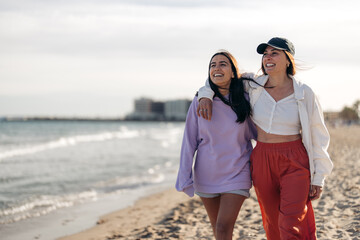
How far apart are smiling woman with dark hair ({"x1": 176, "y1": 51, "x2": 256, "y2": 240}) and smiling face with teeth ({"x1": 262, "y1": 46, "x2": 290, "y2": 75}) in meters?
0.26

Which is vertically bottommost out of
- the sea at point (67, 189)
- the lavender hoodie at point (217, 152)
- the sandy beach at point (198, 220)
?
the sea at point (67, 189)

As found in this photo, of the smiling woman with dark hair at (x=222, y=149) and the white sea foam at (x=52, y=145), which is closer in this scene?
the smiling woman with dark hair at (x=222, y=149)

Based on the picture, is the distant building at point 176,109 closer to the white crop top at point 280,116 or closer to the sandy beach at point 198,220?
the sandy beach at point 198,220

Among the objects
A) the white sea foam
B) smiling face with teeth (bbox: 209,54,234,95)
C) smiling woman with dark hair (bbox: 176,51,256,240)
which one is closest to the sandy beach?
smiling woman with dark hair (bbox: 176,51,256,240)

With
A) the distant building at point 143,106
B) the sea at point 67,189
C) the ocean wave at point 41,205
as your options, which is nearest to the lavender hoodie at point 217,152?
the sea at point 67,189

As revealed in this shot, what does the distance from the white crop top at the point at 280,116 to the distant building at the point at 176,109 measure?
138858 millimetres

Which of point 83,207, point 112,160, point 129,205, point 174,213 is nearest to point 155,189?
point 129,205

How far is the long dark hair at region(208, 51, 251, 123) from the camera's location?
3.05m

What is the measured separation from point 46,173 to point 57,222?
599 centimetres

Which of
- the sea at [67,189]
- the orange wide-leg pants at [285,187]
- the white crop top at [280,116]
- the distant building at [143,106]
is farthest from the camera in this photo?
the distant building at [143,106]

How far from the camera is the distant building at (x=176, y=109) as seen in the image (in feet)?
478

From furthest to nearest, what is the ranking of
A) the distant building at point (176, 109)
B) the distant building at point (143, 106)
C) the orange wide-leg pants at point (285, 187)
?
the distant building at point (143, 106) < the distant building at point (176, 109) < the orange wide-leg pants at point (285, 187)

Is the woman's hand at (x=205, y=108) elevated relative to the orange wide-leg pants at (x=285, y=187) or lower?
elevated

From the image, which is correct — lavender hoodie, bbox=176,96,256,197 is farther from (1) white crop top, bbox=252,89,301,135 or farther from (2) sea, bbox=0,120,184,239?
(2) sea, bbox=0,120,184,239
